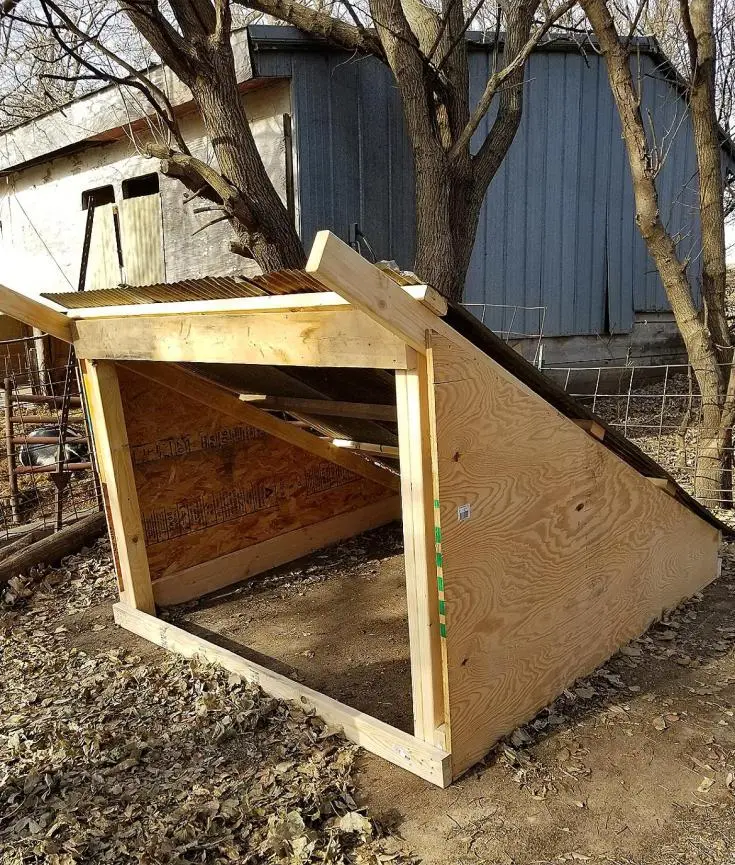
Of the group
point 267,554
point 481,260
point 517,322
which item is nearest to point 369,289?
point 267,554

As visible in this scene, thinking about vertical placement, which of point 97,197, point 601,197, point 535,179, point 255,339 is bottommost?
point 255,339

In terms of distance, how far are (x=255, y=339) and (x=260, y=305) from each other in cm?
24

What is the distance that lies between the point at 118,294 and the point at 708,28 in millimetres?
5567

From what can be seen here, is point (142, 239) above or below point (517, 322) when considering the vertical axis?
above

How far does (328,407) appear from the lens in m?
4.09

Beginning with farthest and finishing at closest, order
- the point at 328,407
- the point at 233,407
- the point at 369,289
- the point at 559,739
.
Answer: the point at 233,407 < the point at 328,407 < the point at 559,739 < the point at 369,289

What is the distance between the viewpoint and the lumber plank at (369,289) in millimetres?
2062

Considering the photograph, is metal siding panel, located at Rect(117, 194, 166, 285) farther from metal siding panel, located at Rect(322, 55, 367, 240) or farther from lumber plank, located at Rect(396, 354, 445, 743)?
lumber plank, located at Rect(396, 354, 445, 743)

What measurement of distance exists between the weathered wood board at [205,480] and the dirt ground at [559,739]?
509 millimetres

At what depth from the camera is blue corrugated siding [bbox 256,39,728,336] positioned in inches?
296

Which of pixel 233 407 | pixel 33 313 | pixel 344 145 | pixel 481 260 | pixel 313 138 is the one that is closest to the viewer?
pixel 33 313

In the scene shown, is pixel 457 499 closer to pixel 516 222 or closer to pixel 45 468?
pixel 45 468

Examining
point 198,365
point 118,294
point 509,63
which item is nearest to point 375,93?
point 509,63

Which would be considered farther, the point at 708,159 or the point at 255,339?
the point at 708,159
